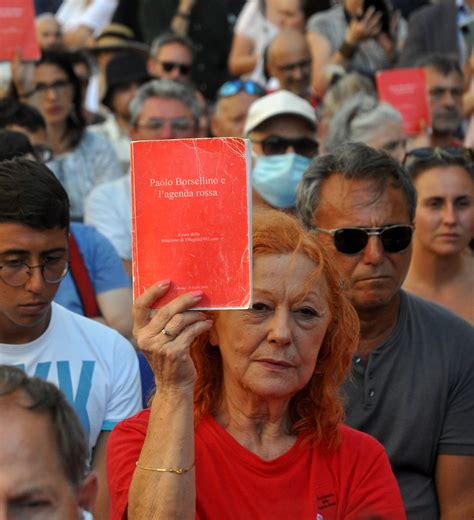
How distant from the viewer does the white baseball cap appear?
7.07 m

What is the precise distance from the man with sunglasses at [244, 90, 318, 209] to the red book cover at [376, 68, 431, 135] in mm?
1133

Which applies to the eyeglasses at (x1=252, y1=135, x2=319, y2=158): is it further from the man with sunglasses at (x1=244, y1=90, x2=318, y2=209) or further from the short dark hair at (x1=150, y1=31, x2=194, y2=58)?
the short dark hair at (x1=150, y1=31, x2=194, y2=58)

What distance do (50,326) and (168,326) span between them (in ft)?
4.54

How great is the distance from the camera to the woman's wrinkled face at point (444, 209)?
218 inches

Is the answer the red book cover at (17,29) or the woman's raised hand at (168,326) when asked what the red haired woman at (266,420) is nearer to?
the woman's raised hand at (168,326)

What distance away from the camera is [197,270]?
3.07 meters

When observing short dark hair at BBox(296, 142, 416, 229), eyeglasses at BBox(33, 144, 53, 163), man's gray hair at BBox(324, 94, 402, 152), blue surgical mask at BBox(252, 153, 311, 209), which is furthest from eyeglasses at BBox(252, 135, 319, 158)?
short dark hair at BBox(296, 142, 416, 229)

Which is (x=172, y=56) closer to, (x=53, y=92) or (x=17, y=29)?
(x=53, y=92)

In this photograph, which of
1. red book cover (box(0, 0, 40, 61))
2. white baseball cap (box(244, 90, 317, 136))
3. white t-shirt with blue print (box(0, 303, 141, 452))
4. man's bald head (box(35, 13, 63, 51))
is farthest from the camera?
man's bald head (box(35, 13, 63, 51))

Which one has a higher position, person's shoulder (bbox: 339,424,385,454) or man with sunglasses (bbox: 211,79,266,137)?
man with sunglasses (bbox: 211,79,266,137)

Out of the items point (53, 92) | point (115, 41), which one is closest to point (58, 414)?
point (53, 92)

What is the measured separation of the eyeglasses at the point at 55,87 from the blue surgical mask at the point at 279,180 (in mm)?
2099

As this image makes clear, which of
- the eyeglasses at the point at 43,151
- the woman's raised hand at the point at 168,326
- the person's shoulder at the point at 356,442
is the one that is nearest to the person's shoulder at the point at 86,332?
the person's shoulder at the point at 356,442

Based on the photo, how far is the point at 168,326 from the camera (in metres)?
3.06
